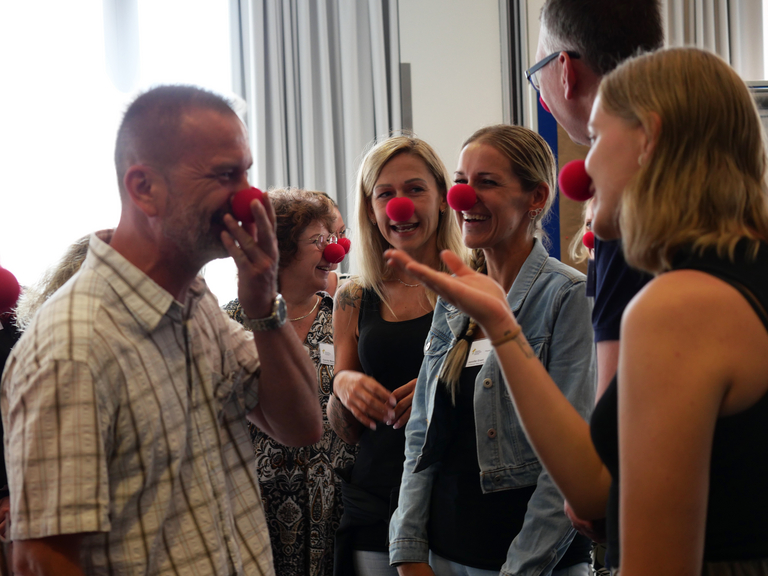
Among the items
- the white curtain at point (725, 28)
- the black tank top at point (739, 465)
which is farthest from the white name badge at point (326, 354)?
the white curtain at point (725, 28)

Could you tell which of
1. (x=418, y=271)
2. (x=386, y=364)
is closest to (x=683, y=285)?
(x=418, y=271)

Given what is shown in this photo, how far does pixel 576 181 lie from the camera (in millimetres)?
1156

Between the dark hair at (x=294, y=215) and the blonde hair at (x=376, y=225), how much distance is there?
19 centimetres

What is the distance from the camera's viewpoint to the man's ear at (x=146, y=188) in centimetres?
116

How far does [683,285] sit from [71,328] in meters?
0.88

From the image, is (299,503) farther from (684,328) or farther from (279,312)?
(684,328)

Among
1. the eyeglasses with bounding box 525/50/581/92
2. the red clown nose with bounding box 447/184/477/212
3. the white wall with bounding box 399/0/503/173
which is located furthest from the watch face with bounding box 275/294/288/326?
the white wall with bounding box 399/0/503/173

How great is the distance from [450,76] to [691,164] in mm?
3539

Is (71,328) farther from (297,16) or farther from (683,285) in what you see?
(297,16)

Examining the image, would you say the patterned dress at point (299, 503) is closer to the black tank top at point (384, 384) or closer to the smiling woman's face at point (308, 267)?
the black tank top at point (384, 384)

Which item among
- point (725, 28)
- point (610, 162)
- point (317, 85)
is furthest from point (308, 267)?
point (725, 28)

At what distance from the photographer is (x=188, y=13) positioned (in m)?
4.20

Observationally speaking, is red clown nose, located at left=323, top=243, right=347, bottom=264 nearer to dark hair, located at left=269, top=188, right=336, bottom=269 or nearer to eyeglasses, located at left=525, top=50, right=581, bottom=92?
dark hair, located at left=269, top=188, right=336, bottom=269

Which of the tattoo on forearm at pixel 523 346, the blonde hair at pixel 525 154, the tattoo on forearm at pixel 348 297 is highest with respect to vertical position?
the blonde hair at pixel 525 154
